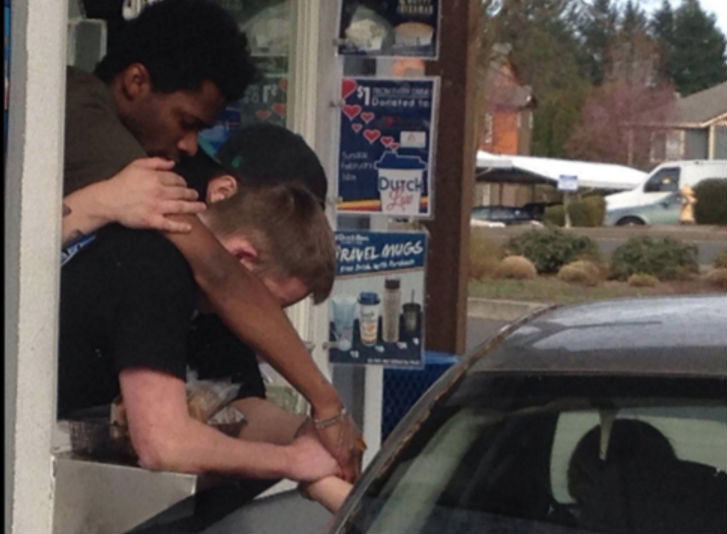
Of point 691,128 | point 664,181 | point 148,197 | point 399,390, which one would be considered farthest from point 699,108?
point 148,197

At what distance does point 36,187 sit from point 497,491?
1.81 metres

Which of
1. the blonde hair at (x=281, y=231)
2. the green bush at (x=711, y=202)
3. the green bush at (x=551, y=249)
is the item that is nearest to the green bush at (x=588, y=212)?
the green bush at (x=711, y=202)

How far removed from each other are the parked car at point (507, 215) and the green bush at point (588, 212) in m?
0.94

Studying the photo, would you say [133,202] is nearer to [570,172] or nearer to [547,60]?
[547,60]

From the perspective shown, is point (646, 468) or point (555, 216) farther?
point (555, 216)

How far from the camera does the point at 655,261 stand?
22172 millimetres

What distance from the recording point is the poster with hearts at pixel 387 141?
6.56 m

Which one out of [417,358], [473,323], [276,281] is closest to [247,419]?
[276,281]

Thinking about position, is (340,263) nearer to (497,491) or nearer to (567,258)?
(497,491)

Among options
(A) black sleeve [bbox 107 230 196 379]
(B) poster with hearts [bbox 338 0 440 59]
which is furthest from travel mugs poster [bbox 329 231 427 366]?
(A) black sleeve [bbox 107 230 196 379]

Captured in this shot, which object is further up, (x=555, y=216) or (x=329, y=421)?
(x=555, y=216)

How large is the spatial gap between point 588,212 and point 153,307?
3266cm

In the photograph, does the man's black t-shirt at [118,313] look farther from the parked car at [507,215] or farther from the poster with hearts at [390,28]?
the parked car at [507,215]

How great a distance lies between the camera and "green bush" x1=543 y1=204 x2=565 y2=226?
3666cm
